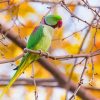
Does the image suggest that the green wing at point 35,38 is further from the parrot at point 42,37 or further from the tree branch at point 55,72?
the tree branch at point 55,72

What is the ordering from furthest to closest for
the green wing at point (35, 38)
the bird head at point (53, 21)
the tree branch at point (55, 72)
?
the tree branch at point (55, 72) < the bird head at point (53, 21) < the green wing at point (35, 38)

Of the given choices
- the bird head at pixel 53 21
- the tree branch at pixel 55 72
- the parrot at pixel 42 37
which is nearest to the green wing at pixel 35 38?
the parrot at pixel 42 37

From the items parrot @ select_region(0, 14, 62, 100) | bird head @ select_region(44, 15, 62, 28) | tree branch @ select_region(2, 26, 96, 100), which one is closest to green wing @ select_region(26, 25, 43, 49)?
parrot @ select_region(0, 14, 62, 100)

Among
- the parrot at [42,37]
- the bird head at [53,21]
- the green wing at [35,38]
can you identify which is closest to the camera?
the parrot at [42,37]

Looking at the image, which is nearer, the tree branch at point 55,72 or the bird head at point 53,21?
the bird head at point 53,21

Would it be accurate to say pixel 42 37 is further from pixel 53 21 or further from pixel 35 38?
pixel 53 21

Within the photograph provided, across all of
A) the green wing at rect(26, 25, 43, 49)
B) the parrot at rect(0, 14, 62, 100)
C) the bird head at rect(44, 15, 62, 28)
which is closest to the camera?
the parrot at rect(0, 14, 62, 100)

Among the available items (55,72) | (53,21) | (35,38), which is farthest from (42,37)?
(55,72)

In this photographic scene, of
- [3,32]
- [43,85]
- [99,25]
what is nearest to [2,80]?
[43,85]

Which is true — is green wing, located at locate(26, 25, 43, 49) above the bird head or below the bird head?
below

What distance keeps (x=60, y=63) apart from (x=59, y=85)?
83 centimetres

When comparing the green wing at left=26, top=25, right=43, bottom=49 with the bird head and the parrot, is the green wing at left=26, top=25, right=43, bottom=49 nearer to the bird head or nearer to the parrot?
the parrot

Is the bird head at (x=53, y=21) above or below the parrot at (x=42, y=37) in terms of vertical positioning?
above

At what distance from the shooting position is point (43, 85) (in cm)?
332
